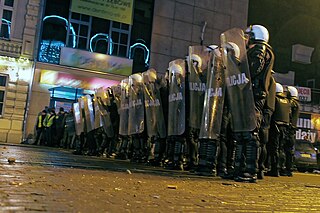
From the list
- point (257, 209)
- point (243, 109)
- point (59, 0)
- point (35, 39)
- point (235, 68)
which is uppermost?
point (59, 0)

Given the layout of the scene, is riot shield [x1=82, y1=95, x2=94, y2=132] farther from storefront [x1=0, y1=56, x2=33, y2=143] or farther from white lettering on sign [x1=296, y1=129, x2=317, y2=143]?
white lettering on sign [x1=296, y1=129, x2=317, y2=143]

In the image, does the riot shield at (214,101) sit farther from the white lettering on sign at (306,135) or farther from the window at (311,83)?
the window at (311,83)

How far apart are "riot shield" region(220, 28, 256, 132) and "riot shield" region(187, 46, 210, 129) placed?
1.12 meters

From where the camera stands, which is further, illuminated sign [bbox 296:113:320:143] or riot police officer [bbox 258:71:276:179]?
illuminated sign [bbox 296:113:320:143]

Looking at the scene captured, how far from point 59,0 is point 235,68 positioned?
1715cm

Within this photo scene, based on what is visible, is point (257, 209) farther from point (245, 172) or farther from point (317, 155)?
point (317, 155)

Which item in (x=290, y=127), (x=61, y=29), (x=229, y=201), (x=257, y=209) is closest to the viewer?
(x=257, y=209)

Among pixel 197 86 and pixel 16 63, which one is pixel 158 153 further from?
pixel 16 63

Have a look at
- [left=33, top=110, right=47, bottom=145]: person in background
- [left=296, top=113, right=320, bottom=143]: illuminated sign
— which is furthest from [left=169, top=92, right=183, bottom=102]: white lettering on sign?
[left=296, top=113, right=320, bottom=143]: illuminated sign

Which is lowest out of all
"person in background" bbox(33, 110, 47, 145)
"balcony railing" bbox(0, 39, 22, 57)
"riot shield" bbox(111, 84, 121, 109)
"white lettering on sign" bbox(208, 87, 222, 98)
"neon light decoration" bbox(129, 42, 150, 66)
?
"person in background" bbox(33, 110, 47, 145)

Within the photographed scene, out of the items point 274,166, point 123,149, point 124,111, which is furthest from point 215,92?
point 123,149

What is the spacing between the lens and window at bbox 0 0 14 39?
19.9m

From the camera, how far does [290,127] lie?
10.0 meters

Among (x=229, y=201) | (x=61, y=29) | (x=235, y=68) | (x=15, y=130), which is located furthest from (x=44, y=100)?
(x=229, y=201)
